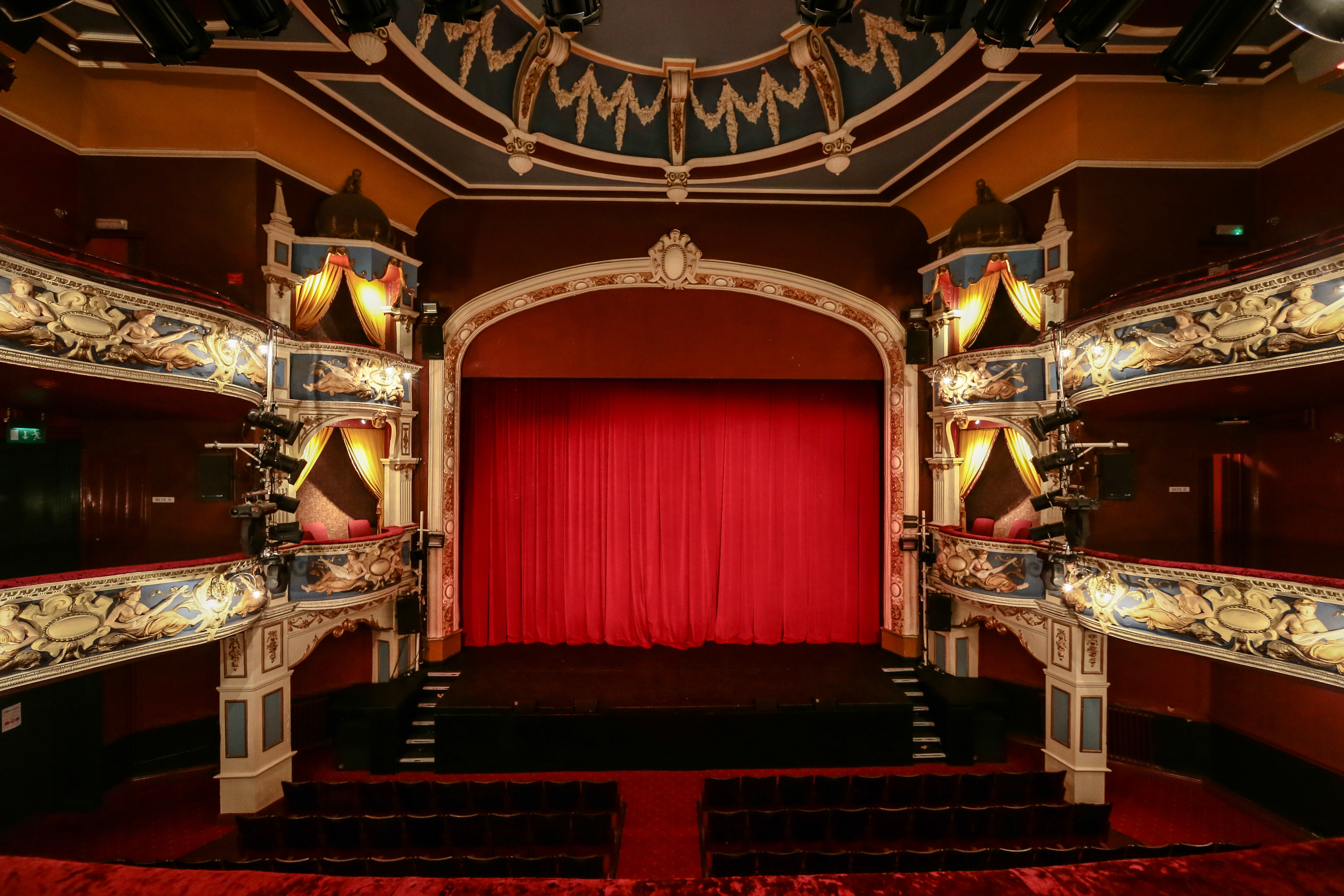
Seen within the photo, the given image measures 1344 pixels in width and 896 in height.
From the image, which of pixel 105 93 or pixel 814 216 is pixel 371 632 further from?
pixel 814 216

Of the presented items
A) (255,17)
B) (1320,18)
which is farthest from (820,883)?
(255,17)

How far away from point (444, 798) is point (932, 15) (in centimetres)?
766

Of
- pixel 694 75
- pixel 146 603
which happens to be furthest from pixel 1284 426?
pixel 146 603

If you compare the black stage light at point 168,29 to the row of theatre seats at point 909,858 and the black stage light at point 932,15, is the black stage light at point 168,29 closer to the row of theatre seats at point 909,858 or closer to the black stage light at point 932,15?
the black stage light at point 932,15

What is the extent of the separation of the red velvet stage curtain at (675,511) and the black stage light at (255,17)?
6.83 m

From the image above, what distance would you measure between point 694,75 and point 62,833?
37.1ft

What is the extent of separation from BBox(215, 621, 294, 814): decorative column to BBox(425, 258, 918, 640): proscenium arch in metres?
2.62

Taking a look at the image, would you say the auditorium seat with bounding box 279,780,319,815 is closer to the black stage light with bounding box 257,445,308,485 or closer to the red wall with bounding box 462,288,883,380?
the black stage light with bounding box 257,445,308,485

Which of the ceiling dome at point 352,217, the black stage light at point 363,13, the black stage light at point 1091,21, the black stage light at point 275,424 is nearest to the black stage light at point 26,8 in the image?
the black stage light at point 363,13

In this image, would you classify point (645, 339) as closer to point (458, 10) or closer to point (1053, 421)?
point (1053, 421)

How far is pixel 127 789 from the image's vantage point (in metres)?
6.90

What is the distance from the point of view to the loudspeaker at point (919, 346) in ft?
29.6

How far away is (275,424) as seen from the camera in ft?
18.6

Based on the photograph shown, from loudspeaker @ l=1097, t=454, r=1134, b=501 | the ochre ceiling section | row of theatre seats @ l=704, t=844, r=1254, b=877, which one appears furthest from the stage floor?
the ochre ceiling section
